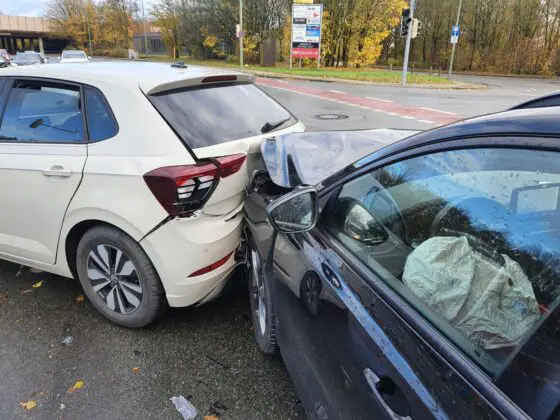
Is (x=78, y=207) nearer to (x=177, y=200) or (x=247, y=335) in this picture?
(x=177, y=200)

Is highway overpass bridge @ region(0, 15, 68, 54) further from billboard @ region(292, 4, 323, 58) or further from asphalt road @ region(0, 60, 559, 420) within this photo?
asphalt road @ region(0, 60, 559, 420)

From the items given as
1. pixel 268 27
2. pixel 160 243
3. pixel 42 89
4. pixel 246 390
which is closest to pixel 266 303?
pixel 246 390

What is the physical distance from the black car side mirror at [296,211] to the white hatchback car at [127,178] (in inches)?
30.4

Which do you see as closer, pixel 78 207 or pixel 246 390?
pixel 246 390

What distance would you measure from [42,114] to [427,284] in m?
2.87

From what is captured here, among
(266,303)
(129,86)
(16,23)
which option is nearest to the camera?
(266,303)

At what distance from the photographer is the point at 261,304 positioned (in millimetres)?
2762

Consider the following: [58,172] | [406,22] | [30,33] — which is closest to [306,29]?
[406,22]

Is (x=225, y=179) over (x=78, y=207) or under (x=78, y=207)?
over

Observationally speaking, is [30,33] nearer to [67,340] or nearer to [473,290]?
[67,340]

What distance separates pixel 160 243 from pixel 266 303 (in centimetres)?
72

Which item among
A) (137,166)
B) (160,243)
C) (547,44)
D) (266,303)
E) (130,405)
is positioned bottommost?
(130,405)

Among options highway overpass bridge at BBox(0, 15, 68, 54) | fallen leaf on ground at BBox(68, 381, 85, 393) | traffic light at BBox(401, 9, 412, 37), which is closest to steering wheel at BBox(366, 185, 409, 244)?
fallen leaf on ground at BBox(68, 381, 85, 393)

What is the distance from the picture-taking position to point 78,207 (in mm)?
2820
